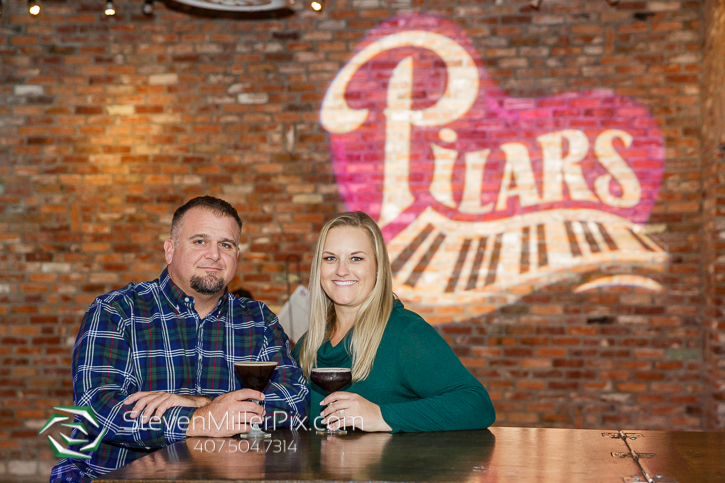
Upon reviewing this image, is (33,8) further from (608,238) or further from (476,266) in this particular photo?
(608,238)

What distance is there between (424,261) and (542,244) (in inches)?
27.3

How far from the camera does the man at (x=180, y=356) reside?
1800 mm

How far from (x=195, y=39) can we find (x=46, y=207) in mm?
1376

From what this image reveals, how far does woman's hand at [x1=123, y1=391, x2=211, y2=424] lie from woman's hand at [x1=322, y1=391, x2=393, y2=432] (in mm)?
392

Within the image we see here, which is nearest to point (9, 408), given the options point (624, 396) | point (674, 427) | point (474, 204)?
point (474, 204)

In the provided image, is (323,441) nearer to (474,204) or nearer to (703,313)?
(474,204)

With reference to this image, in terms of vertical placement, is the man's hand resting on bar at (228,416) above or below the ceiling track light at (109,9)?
below

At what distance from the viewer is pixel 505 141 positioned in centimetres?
384

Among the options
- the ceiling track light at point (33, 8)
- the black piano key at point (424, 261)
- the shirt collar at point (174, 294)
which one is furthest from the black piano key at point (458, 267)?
the ceiling track light at point (33, 8)

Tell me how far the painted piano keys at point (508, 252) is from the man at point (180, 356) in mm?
→ 1706

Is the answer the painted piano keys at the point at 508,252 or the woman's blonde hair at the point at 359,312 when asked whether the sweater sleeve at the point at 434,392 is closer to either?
the woman's blonde hair at the point at 359,312

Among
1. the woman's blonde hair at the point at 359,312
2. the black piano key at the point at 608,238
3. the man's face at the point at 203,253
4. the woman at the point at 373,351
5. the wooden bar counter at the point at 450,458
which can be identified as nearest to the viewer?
the wooden bar counter at the point at 450,458

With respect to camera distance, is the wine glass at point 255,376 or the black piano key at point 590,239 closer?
the wine glass at point 255,376

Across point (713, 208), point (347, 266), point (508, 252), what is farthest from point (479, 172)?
point (347, 266)
